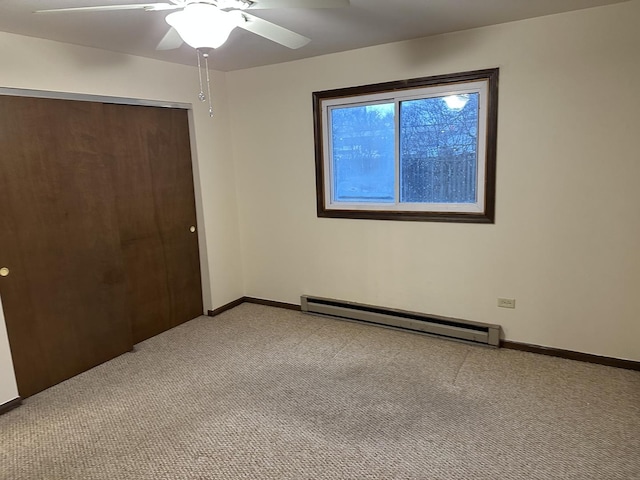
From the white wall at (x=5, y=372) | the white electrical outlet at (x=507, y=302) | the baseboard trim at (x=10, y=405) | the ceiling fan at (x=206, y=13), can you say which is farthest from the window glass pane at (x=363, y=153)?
the baseboard trim at (x=10, y=405)

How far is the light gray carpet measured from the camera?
2.08 meters

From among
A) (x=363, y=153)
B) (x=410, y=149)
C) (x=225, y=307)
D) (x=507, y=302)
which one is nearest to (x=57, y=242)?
(x=225, y=307)

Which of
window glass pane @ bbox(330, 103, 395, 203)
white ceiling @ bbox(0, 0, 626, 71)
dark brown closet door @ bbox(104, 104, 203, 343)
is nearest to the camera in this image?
white ceiling @ bbox(0, 0, 626, 71)

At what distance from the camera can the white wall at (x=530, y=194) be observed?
8.86ft

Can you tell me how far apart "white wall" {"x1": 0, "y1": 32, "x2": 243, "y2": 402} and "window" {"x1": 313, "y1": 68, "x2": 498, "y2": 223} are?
105 cm

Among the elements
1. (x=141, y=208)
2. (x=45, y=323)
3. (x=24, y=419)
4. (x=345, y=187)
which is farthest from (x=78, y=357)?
(x=345, y=187)

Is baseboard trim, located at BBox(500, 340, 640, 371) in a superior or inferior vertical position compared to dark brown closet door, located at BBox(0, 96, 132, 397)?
inferior

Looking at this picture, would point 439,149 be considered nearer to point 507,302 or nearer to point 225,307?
point 507,302

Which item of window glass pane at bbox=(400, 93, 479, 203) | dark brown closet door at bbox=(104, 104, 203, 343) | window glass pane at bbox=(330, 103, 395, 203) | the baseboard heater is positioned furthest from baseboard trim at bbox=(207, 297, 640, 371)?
dark brown closet door at bbox=(104, 104, 203, 343)

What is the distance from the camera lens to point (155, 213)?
3688 mm

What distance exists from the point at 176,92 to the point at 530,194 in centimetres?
307

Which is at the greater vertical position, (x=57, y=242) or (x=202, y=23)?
(x=202, y=23)

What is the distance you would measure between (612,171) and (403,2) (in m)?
1.74

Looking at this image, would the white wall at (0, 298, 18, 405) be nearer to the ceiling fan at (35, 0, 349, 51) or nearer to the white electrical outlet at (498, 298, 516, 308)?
the ceiling fan at (35, 0, 349, 51)
